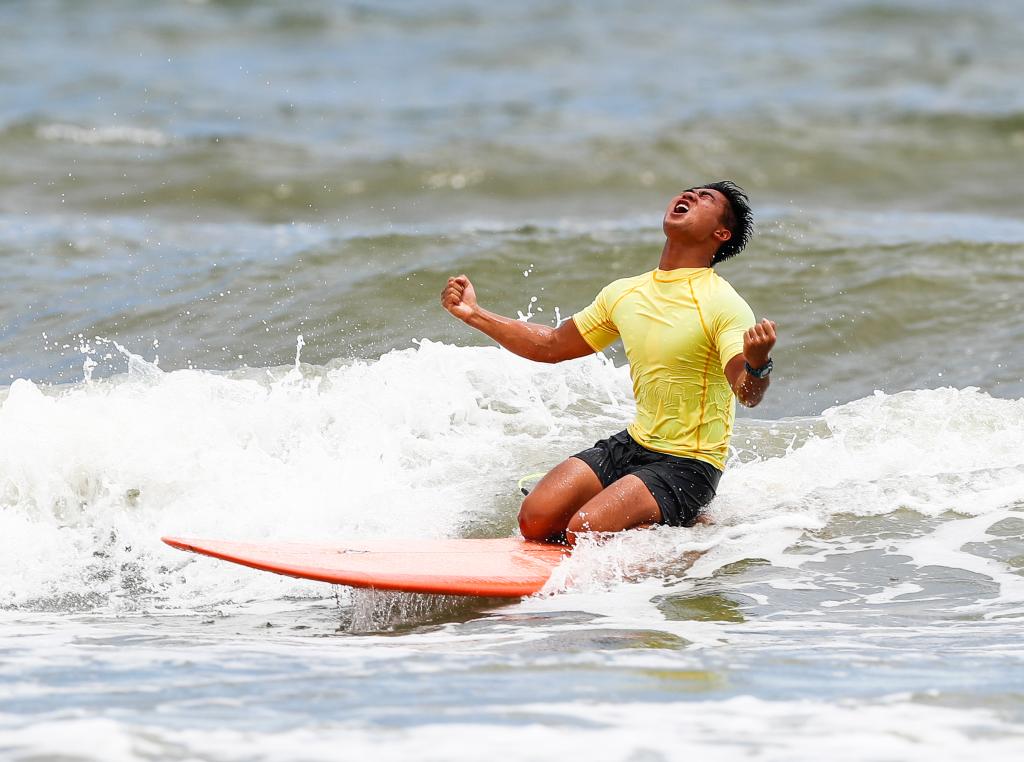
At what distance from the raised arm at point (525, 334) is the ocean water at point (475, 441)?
0.87 metres

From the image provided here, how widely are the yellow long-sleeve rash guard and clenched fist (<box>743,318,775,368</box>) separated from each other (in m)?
0.43

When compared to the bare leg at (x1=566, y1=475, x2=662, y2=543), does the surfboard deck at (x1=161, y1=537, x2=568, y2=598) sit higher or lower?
lower

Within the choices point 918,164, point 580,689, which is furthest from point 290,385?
point 918,164

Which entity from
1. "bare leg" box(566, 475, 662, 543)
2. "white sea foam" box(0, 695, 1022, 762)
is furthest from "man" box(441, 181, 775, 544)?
"white sea foam" box(0, 695, 1022, 762)

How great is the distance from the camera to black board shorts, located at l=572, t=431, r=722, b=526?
546 centimetres

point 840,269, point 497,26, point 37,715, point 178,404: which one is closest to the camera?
point 37,715

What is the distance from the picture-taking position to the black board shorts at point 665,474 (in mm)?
5465

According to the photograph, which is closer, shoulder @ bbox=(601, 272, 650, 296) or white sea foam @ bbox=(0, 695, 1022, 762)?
white sea foam @ bbox=(0, 695, 1022, 762)

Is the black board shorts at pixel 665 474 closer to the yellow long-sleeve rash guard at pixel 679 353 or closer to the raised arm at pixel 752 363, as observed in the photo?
the yellow long-sleeve rash guard at pixel 679 353

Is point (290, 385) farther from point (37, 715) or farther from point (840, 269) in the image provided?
point (840, 269)

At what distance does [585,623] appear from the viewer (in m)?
4.89

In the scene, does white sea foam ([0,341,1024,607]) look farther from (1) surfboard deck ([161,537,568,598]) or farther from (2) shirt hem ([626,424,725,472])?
(2) shirt hem ([626,424,725,472])

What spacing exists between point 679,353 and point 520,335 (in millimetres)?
705

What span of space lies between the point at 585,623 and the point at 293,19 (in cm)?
2338
